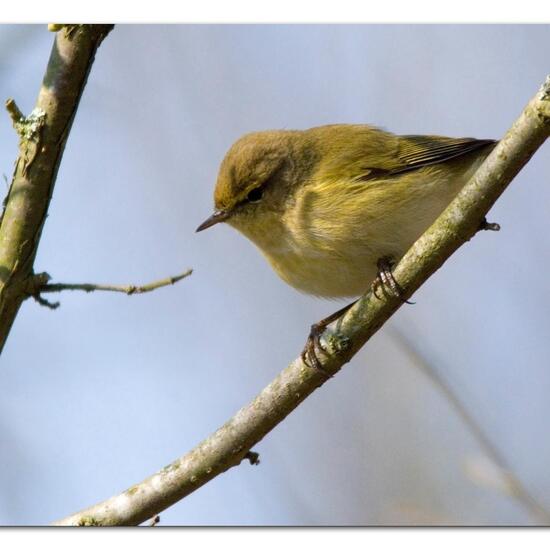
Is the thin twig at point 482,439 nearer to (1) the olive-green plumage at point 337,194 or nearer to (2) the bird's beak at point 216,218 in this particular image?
(1) the olive-green plumage at point 337,194

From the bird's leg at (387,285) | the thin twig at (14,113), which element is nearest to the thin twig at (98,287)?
the thin twig at (14,113)

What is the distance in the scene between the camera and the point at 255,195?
8.82 feet

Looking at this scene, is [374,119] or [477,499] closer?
[477,499]

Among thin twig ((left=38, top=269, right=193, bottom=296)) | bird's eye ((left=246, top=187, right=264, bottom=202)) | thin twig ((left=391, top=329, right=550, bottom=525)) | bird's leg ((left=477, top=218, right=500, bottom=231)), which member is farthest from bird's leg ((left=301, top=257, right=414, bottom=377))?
bird's eye ((left=246, top=187, right=264, bottom=202))

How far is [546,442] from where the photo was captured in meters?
2.41

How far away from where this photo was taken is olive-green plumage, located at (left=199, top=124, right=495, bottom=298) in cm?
229

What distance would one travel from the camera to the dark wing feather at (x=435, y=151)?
8.29 ft

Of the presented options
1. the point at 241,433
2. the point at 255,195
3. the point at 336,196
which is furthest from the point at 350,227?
the point at 241,433

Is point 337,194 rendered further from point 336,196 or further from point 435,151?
point 435,151

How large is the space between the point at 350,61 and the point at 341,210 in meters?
0.63

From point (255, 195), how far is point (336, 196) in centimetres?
38

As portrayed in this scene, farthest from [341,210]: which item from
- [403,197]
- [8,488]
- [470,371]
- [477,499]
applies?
[8,488]

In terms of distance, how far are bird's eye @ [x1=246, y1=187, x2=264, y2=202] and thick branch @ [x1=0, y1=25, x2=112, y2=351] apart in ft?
2.80
